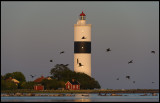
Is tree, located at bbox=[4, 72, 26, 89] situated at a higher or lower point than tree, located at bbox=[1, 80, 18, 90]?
higher

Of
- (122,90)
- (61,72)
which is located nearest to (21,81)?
(61,72)

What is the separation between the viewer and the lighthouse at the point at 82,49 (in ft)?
375

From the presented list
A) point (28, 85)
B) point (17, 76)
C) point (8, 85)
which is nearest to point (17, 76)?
point (17, 76)

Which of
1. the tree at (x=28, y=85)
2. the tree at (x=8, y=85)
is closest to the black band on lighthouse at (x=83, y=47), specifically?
the tree at (x=28, y=85)

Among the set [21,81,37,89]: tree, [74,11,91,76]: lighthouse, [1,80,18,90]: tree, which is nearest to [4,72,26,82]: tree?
[21,81,37,89]: tree

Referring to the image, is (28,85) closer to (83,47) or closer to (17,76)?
(17,76)

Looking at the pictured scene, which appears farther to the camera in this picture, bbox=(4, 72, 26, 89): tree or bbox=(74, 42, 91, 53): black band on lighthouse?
bbox=(4, 72, 26, 89): tree

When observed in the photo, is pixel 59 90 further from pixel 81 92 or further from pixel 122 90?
pixel 122 90

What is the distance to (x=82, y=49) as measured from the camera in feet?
375

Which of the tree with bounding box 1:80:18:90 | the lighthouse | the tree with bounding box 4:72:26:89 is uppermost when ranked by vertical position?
the lighthouse

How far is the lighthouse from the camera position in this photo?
375ft

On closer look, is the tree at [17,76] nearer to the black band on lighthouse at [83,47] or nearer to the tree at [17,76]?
the tree at [17,76]

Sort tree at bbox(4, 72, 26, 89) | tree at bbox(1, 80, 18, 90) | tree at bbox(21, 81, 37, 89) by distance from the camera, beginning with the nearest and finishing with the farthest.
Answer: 1. tree at bbox(1, 80, 18, 90)
2. tree at bbox(21, 81, 37, 89)
3. tree at bbox(4, 72, 26, 89)

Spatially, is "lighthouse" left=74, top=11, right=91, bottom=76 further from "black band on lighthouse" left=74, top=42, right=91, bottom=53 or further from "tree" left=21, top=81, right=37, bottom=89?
"tree" left=21, top=81, right=37, bottom=89
